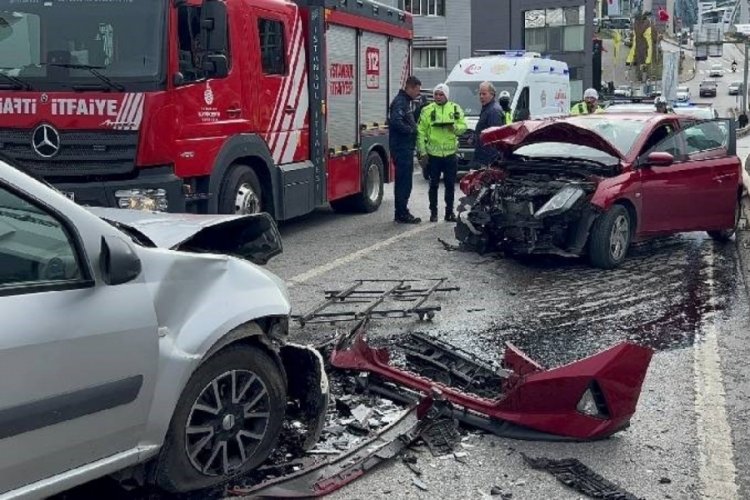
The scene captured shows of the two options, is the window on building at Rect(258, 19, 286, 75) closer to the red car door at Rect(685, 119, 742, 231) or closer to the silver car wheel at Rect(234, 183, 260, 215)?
the silver car wheel at Rect(234, 183, 260, 215)

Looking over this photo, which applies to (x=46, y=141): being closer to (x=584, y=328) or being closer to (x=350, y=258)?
(x=350, y=258)

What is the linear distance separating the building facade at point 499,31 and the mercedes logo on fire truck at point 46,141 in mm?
37631

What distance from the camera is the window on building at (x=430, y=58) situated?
47.0 m

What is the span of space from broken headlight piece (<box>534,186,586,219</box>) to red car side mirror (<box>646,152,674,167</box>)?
0.96 m

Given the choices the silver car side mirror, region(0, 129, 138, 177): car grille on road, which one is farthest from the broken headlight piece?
the silver car side mirror

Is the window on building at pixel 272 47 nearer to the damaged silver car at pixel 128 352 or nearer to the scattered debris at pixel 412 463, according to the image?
the damaged silver car at pixel 128 352

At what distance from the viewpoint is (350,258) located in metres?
9.91

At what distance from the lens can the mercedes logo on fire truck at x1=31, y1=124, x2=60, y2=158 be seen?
838 cm

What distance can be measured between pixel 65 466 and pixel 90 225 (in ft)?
2.82

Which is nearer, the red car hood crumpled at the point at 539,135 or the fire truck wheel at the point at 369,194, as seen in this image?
the red car hood crumpled at the point at 539,135

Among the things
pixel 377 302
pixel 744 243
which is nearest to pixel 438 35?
pixel 744 243

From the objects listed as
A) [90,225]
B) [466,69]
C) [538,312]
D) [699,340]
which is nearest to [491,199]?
A: [538,312]

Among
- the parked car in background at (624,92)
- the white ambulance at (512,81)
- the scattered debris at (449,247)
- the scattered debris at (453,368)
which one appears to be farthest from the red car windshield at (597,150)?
the parked car in background at (624,92)

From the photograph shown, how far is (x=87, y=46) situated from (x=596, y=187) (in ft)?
15.6
